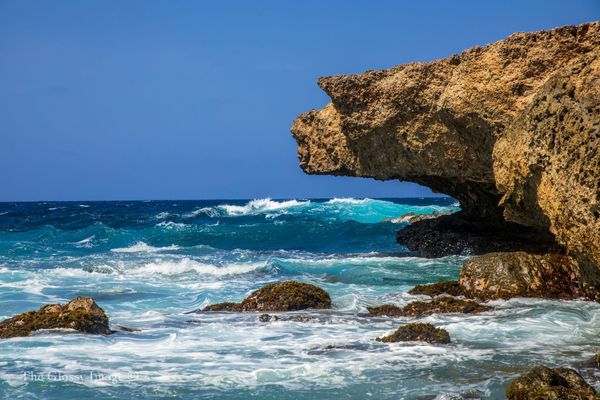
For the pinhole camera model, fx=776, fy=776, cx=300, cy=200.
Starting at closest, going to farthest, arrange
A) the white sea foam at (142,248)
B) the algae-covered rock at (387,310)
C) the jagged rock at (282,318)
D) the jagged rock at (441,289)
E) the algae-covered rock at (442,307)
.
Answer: the jagged rock at (282,318)
the algae-covered rock at (442,307)
the algae-covered rock at (387,310)
the jagged rock at (441,289)
the white sea foam at (142,248)

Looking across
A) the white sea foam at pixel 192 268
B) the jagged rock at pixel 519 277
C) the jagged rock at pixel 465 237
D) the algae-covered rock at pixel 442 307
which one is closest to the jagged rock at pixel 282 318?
the algae-covered rock at pixel 442 307

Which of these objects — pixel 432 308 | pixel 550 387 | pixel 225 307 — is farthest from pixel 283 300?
pixel 550 387

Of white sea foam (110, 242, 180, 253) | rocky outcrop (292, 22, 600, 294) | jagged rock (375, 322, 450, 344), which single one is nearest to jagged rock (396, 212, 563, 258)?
rocky outcrop (292, 22, 600, 294)

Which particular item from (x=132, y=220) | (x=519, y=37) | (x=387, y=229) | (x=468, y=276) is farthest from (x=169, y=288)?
(x=132, y=220)

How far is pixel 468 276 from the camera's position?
34.4ft

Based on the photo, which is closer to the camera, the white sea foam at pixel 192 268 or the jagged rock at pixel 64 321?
the jagged rock at pixel 64 321

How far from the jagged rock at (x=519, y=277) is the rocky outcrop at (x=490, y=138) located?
1271 millimetres

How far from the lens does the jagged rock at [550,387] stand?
488 centimetres

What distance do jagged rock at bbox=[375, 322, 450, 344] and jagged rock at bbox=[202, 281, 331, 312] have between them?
2.54 m

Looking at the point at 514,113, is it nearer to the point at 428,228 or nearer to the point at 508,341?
the point at 508,341

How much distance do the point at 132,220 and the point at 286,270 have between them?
2487 centimetres

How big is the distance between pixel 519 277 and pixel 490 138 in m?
→ 2.75

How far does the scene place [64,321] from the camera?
833 cm

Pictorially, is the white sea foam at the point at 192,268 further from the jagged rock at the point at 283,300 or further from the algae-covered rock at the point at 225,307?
the jagged rock at the point at 283,300
